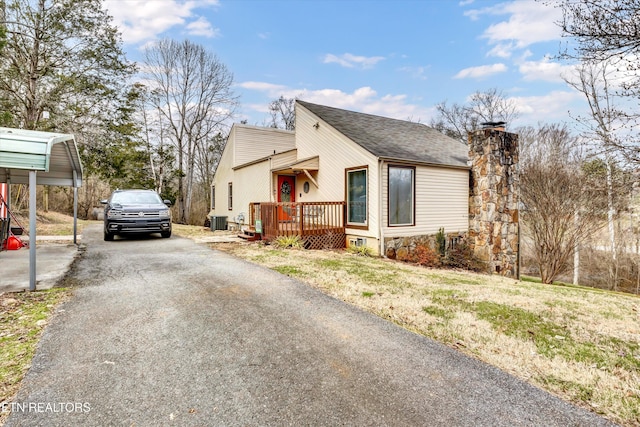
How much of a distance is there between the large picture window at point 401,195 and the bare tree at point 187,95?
1748 cm

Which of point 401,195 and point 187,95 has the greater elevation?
point 187,95

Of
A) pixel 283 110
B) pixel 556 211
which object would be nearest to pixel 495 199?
pixel 556 211

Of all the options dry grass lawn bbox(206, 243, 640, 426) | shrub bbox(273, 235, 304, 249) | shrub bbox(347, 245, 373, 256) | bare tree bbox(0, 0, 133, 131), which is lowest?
dry grass lawn bbox(206, 243, 640, 426)

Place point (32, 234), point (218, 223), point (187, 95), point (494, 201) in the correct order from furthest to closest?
point (187, 95) < point (218, 223) < point (494, 201) < point (32, 234)

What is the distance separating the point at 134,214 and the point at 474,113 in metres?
26.3

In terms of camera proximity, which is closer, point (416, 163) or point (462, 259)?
point (416, 163)

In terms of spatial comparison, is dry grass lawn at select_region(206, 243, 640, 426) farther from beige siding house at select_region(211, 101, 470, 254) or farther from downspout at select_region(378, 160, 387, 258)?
beige siding house at select_region(211, 101, 470, 254)

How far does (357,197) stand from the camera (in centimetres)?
979

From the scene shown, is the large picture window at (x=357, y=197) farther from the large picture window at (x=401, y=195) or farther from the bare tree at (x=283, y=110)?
A: the bare tree at (x=283, y=110)

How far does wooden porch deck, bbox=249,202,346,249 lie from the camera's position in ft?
31.7

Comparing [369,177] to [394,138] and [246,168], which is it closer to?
[394,138]

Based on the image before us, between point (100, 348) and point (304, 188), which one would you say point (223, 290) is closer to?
point (100, 348)

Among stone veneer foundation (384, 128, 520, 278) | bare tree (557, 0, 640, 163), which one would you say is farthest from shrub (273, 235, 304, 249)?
bare tree (557, 0, 640, 163)

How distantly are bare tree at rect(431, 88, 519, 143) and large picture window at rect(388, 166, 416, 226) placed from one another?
54.4 ft
